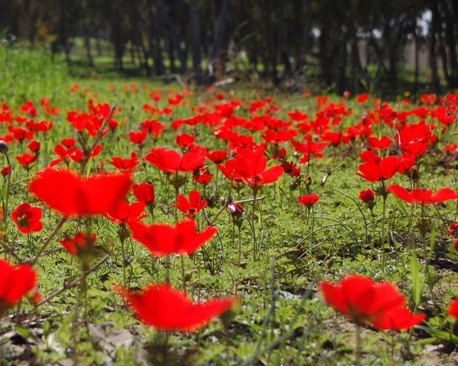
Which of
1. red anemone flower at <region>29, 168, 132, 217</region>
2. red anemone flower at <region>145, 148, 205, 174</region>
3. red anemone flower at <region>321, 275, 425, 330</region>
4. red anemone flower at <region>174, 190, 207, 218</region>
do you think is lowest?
red anemone flower at <region>174, 190, 207, 218</region>

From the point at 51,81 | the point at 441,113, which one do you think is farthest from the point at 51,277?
the point at 51,81

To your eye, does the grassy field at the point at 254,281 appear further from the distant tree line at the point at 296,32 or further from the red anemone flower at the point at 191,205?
the distant tree line at the point at 296,32

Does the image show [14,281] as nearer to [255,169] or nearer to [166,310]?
[166,310]

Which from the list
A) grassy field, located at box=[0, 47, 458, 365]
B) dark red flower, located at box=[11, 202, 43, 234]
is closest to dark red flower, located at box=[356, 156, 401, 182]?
grassy field, located at box=[0, 47, 458, 365]

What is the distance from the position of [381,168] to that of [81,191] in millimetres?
1389

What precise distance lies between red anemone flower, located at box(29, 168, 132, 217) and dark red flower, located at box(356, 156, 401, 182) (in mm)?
1276

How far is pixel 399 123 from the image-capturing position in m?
4.52

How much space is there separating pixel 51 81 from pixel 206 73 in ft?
20.5

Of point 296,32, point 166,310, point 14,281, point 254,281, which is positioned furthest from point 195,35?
point 166,310

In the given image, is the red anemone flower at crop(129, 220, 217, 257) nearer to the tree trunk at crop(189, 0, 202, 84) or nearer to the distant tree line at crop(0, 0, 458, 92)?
the distant tree line at crop(0, 0, 458, 92)

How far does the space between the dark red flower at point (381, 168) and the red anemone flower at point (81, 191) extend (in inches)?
50.2

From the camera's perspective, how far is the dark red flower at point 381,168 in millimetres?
2109

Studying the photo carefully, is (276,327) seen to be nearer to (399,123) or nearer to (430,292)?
(430,292)

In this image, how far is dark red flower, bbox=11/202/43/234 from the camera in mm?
1983
